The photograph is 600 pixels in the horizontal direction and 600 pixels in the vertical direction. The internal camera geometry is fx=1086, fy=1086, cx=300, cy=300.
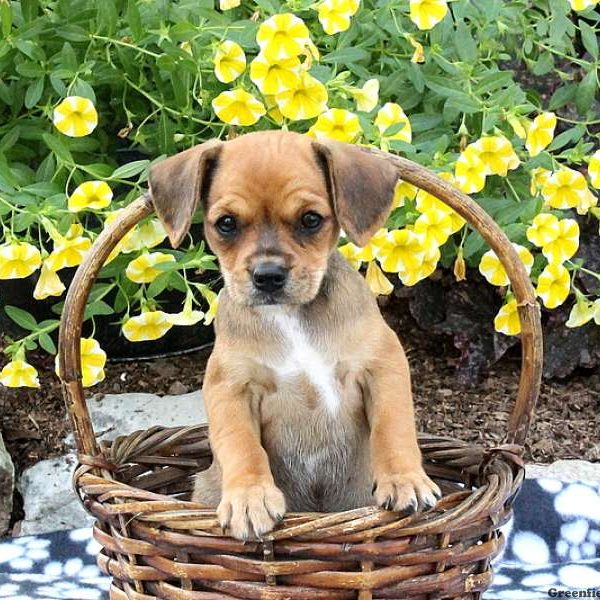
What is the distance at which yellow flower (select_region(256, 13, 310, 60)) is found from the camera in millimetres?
3037

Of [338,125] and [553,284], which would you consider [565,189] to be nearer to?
[553,284]

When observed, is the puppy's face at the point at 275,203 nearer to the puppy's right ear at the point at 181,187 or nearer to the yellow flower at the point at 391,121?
the puppy's right ear at the point at 181,187

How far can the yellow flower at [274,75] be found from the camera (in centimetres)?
308

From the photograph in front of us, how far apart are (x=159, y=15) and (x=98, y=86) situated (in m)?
0.63

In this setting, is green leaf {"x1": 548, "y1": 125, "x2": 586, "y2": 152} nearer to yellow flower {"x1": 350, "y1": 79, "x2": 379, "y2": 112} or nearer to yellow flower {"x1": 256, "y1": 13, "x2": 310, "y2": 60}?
yellow flower {"x1": 350, "y1": 79, "x2": 379, "y2": 112}

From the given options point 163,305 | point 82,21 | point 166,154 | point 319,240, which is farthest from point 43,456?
point 319,240

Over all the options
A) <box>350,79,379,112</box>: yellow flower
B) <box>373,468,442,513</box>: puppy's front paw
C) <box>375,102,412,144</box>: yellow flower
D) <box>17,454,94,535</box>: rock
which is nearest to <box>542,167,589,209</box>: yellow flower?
<box>375,102,412,144</box>: yellow flower

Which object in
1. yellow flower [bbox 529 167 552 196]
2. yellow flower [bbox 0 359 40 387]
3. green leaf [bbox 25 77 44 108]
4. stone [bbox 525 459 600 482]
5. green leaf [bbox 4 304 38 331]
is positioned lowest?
stone [bbox 525 459 600 482]

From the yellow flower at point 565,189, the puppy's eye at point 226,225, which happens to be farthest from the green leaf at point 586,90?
the puppy's eye at point 226,225

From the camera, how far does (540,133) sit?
3.43 meters

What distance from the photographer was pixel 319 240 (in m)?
2.74

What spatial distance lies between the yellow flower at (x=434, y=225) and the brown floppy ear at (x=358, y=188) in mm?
470

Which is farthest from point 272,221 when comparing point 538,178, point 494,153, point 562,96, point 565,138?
point 562,96

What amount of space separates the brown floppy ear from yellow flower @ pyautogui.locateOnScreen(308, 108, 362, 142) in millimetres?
371
